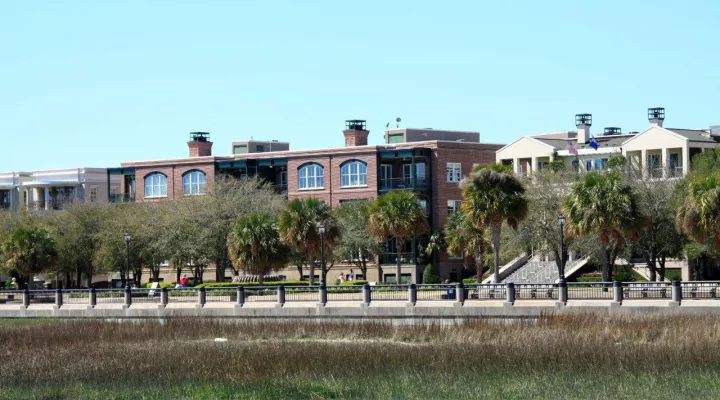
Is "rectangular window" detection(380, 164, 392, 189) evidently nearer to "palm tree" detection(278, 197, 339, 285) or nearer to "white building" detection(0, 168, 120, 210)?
"palm tree" detection(278, 197, 339, 285)

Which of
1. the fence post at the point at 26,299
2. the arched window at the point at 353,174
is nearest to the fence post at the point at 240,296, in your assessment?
the fence post at the point at 26,299

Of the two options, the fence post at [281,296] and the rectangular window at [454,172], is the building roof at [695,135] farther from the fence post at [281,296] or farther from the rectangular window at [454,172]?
the fence post at [281,296]

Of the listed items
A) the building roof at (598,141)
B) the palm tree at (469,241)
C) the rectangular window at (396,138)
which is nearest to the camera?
the palm tree at (469,241)

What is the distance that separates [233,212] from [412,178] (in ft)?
43.3

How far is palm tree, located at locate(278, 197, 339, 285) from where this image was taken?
73875 mm

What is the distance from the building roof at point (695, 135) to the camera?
8343 cm

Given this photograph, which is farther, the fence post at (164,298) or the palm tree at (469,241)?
the palm tree at (469,241)

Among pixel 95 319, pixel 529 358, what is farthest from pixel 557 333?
pixel 95 319

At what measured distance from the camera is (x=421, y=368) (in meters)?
37.7

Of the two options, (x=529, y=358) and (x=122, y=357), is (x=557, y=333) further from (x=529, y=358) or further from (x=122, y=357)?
(x=122, y=357)

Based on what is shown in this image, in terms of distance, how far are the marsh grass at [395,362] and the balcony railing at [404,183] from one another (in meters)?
42.1

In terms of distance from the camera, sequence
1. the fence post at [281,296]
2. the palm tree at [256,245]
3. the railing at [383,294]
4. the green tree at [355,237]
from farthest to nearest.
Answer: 1. the green tree at [355,237]
2. the palm tree at [256,245]
3. the fence post at [281,296]
4. the railing at [383,294]

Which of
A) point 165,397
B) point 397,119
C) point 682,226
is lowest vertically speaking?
point 165,397

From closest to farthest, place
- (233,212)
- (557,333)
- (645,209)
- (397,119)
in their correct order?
(557,333) → (645,209) → (233,212) → (397,119)
